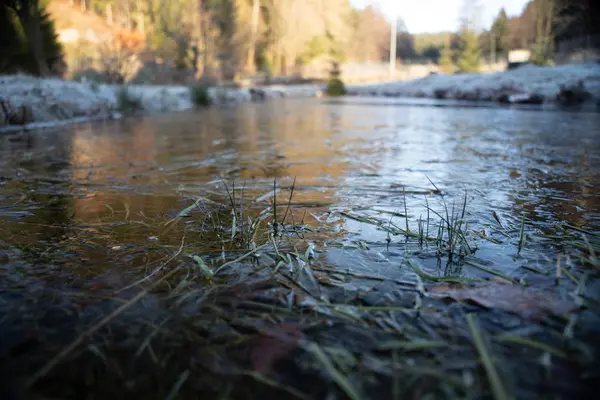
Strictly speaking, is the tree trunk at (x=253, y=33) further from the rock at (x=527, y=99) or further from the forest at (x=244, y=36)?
the rock at (x=527, y=99)

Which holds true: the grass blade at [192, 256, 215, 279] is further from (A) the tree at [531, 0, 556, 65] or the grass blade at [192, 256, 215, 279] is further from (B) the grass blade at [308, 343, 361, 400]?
(A) the tree at [531, 0, 556, 65]

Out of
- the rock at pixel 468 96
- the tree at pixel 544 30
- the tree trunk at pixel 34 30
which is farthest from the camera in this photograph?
the tree at pixel 544 30

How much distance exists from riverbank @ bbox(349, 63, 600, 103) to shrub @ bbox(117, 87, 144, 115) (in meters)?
11.3

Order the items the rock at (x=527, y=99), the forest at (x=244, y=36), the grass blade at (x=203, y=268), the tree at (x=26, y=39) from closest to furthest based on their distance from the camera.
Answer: the grass blade at (x=203, y=268) < the tree at (x=26, y=39) < the rock at (x=527, y=99) < the forest at (x=244, y=36)

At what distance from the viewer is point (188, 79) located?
75.4ft

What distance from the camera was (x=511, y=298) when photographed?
1.12 m

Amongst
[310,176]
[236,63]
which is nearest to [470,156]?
[310,176]

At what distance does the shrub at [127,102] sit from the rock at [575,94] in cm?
1175

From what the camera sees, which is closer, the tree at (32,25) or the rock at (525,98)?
the tree at (32,25)

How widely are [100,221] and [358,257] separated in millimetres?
1232

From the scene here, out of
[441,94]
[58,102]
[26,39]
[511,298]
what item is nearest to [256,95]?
[441,94]

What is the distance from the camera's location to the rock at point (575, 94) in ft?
37.1

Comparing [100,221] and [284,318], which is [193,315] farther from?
[100,221]

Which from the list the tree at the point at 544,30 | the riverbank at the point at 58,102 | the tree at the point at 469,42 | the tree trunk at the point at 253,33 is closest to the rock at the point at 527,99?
the tree at the point at 544,30
